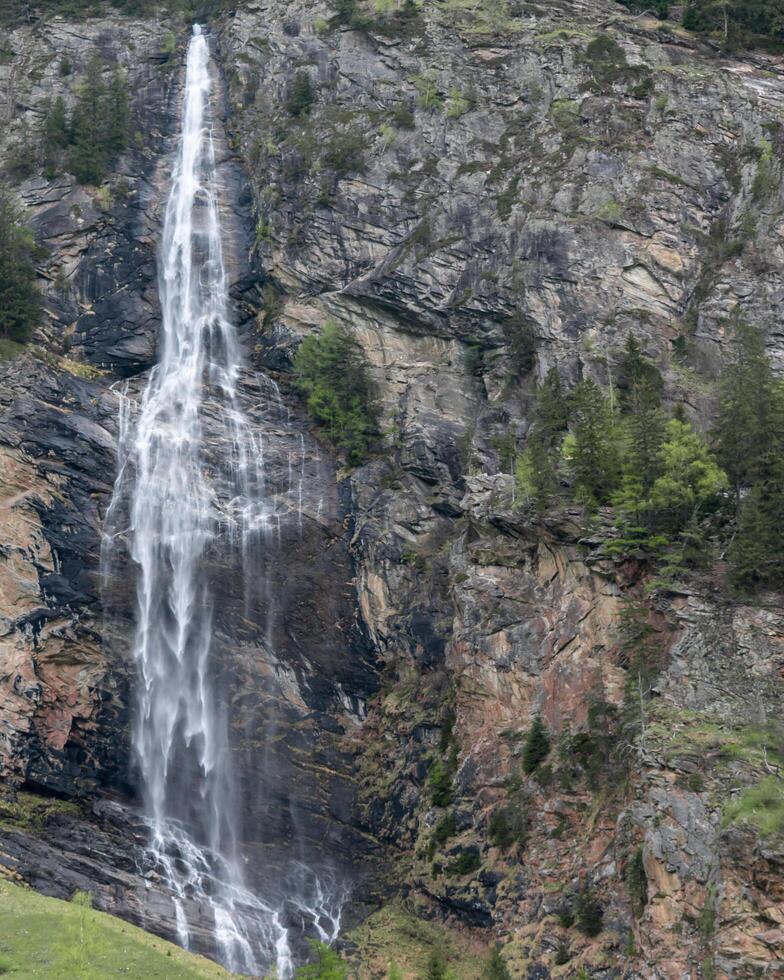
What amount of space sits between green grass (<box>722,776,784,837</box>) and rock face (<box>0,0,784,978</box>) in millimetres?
203

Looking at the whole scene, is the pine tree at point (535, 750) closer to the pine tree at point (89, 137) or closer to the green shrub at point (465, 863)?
the green shrub at point (465, 863)

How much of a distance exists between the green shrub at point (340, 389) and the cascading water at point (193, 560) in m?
2.90

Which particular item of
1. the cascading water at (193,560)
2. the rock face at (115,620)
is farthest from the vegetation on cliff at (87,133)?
the cascading water at (193,560)

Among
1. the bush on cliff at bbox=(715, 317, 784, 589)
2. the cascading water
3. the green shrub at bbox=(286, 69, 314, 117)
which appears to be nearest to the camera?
the bush on cliff at bbox=(715, 317, 784, 589)

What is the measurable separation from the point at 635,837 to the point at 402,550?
68.4 ft

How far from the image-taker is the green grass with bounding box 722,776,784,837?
3362 cm

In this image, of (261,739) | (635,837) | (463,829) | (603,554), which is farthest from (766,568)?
(261,739)

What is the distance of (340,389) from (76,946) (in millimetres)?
32415

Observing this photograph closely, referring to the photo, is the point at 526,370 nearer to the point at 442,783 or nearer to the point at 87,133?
the point at 442,783

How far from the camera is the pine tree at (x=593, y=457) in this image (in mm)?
47688

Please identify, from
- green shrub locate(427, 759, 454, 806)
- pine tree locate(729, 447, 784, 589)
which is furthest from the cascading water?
pine tree locate(729, 447, 784, 589)

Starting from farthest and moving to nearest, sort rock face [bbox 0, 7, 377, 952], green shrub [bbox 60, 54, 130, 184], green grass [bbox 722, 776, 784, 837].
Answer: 1. green shrub [bbox 60, 54, 130, 184]
2. rock face [bbox 0, 7, 377, 952]
3. green grass [bbox 722, 776, 784, 837]

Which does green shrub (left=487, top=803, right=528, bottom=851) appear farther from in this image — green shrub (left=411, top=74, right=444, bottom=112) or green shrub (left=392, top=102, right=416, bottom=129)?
green shrub (left=411, top=74, right=444, bottom=112)

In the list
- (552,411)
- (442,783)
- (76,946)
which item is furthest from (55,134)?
(76,946)
